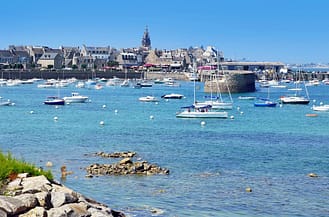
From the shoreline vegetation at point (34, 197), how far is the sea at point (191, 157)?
5.84 meters

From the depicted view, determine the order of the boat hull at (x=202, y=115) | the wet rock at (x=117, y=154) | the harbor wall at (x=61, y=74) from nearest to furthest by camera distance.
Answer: the wet rock at (x=117, y=154) < the boat hull at (x=202, y=115) < the harbor wall at (x=61, y=74)

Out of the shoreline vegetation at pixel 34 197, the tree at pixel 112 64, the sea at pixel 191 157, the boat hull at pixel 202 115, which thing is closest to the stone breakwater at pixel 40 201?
the shoreline vegetation at pixel 34 197

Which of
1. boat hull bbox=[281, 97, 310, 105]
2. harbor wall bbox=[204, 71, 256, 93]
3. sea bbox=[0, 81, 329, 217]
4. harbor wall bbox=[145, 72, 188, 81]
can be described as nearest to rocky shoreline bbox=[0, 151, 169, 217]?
sea bbox=[0, 81, 329, 217]

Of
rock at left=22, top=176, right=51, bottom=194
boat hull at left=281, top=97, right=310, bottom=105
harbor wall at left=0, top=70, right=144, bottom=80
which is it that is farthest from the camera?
harbor wall at left=0, top=70, right=144, bottom=80

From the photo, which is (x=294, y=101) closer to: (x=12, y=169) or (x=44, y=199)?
(x=12, y=169)

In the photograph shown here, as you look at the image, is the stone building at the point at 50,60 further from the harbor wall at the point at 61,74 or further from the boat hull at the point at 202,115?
the boat hull at the point at 202,115

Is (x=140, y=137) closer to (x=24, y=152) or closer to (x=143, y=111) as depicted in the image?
(x=24, y=152)

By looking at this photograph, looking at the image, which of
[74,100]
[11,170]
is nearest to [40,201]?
[11,170]

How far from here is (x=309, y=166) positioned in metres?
30.7

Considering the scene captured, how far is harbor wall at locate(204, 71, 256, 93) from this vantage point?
111750 mm

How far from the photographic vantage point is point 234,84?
4587 inches

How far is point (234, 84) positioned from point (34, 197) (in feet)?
343

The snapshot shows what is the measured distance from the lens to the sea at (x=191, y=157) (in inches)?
872

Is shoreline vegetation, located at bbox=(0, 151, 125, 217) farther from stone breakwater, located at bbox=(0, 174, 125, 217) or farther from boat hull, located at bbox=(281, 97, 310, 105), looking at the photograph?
boat hull, located at bbox=(281, 97, 310, 105)
